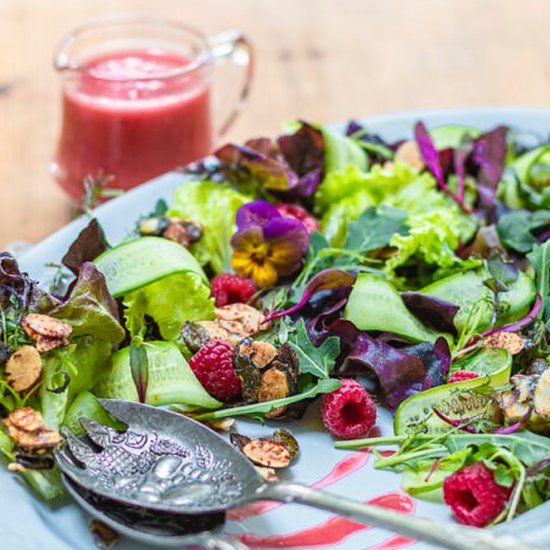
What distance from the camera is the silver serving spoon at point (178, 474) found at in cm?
112

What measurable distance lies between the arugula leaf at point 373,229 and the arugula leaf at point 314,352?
0.88ft

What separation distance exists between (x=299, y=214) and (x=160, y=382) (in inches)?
20.5

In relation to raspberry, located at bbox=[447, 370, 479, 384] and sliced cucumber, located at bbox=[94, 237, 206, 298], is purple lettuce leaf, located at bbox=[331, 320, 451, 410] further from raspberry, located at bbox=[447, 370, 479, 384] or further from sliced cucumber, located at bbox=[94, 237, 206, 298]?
sliced cucumber, located at bbox=[94, 237, 206, 298]

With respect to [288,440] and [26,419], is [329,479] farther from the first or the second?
[26,419]

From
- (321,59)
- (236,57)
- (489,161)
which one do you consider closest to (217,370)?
(489,161)

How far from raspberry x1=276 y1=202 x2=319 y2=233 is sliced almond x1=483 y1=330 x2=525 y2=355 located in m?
0.41

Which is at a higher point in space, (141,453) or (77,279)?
(77,279)

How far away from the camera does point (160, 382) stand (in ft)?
4.75

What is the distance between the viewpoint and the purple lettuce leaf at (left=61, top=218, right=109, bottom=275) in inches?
62.6

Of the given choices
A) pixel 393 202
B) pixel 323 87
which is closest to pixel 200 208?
pixel 393 202

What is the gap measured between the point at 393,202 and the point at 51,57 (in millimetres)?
1331

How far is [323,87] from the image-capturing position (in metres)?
2.80

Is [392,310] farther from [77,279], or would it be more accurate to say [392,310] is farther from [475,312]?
[77,279]

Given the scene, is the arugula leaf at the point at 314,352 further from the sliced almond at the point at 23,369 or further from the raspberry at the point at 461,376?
the sliced almond at the point at 23,369
